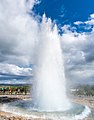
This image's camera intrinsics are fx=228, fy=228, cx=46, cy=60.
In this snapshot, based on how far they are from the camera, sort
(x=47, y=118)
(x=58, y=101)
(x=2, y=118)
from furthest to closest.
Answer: (x=58, y=101)
(x=47, y=118)
(x=2, y=118)

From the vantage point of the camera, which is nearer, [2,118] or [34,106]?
[2,118]

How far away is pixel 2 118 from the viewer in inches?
1382

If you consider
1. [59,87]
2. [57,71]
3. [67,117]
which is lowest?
[67,117]

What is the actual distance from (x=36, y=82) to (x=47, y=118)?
576 inches

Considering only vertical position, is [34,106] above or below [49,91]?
below

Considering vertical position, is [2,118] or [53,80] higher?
[53,80]

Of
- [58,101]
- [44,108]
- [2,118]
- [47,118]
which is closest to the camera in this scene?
[2,118]

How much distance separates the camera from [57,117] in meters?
38.9

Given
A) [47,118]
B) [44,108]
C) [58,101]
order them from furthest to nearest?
1. [58,101]
2. [44,108]
3. [47,118]

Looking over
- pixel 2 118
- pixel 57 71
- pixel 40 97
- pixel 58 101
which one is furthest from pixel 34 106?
pixel 2 118

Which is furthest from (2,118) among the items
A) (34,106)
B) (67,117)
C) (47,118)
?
(34,106)

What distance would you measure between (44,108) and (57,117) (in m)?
9.03

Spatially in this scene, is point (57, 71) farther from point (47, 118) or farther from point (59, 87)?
point (47, 118)

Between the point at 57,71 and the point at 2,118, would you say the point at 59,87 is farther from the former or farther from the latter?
the point at 2,118
